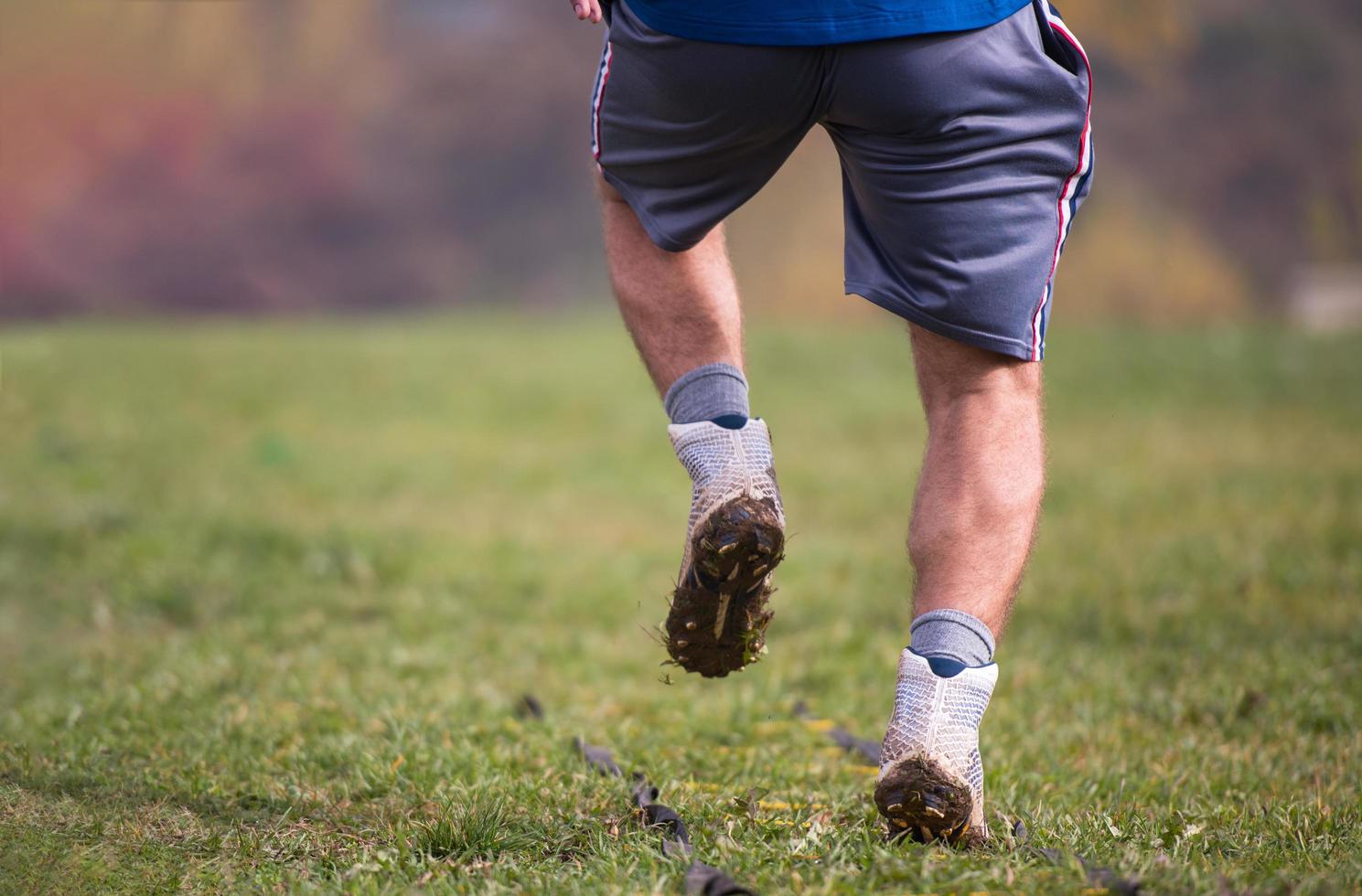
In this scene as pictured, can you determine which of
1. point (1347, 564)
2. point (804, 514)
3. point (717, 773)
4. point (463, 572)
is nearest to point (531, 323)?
point (804, 514)

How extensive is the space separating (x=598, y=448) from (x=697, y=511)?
5.90 meters

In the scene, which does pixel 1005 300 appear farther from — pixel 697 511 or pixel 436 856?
pixel 436 856

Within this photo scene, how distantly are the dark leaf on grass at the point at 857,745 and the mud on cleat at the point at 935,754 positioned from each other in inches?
32.8

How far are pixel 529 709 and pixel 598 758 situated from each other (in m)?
0.70

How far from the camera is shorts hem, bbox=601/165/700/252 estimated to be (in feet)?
7.41

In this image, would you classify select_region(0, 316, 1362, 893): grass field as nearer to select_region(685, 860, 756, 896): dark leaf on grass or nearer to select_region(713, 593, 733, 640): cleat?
select_region(685, 860, 756, 896): dark leaf on grass

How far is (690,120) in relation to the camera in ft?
7.01

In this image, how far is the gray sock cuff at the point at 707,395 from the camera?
2287mm

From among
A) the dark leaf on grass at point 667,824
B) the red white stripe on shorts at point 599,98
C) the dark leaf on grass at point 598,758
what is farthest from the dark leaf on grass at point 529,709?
the red white stripe on shorts at point 599,98

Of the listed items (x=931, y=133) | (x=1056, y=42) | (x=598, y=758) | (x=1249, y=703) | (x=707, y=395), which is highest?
(x=1056, y=42)

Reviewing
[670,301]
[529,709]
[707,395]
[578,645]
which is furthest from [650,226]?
[578,645]

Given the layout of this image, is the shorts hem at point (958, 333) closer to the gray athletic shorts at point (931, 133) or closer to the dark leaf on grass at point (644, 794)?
the gray athletic shorts at point (931, 133)

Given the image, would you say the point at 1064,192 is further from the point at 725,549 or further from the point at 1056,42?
the point at 725,549

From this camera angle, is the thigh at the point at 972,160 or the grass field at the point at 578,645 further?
the grass field at the point at 578,645
